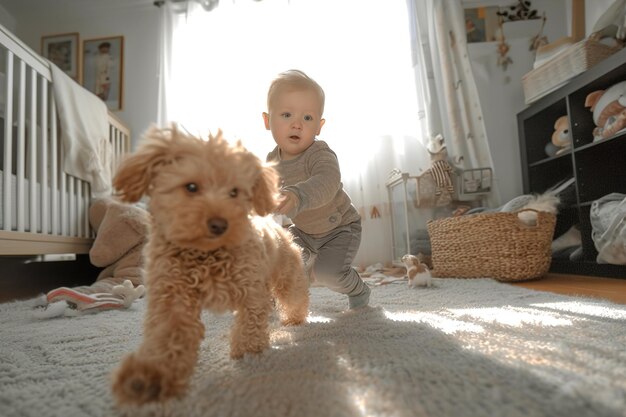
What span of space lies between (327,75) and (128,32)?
1.86 meters

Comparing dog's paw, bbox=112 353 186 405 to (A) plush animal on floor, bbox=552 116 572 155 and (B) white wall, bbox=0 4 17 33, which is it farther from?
(B) white wall, bbox=0 4 17 33

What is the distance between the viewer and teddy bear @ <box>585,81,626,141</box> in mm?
2170

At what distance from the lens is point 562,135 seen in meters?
2.71

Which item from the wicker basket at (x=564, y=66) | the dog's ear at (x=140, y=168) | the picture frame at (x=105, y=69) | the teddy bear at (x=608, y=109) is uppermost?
the picture frame at (x=105, y=69)

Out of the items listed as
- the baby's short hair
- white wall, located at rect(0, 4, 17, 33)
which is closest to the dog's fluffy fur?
the baby's short hair

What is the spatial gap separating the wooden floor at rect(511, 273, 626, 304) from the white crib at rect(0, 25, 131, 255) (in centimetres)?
255

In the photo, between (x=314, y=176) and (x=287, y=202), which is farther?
(x=314, y=176)

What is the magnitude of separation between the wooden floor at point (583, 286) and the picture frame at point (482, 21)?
81.3 inches

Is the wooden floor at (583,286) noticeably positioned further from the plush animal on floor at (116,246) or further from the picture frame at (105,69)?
the picture frame at (105,69)

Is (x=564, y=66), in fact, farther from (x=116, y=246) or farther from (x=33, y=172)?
(x=33, y=172)

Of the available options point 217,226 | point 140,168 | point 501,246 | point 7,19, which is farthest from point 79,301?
point 7,19

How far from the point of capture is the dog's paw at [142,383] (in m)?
0.60

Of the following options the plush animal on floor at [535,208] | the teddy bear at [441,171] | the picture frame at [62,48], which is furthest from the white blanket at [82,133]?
the plush animal on floor at [535,208]

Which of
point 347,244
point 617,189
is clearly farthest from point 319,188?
point 617,189
